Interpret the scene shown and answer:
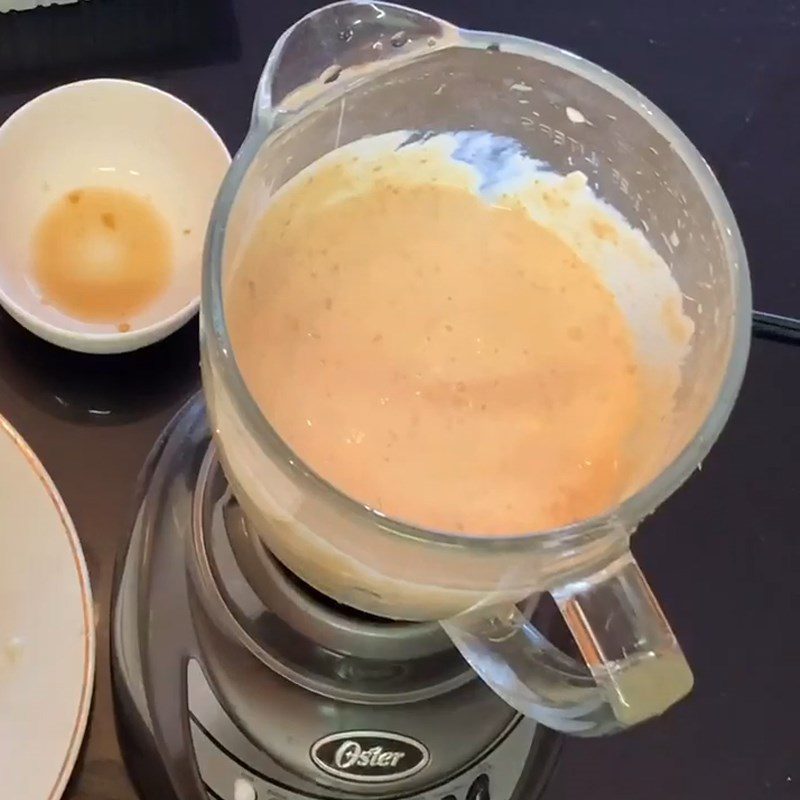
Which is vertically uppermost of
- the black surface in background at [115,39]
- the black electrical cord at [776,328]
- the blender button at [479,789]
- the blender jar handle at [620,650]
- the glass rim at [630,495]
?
the glass rim at [630,495]

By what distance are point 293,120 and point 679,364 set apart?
→ 0.56 ft

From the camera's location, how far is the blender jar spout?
458 mm

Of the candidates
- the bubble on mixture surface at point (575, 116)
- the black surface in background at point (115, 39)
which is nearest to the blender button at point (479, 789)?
the bubble on mixture surface at point (575, 116)

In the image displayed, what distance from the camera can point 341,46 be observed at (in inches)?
18.6

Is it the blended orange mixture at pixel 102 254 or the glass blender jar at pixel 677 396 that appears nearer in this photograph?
the glass blender jar at pixel 677 396

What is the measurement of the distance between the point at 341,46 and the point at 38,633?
0.34 m

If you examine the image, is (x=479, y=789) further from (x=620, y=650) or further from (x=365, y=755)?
(x=620, y=650)

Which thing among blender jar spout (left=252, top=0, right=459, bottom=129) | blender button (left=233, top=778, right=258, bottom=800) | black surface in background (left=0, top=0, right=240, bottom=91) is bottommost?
blender button (left=233, top=778, right=258, bottom=800)

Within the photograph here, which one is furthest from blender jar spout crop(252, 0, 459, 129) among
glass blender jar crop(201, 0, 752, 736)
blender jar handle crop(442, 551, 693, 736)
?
blender jar handle crop(442, 551, 693, 736)

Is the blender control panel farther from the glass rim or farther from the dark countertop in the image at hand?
the glass rim

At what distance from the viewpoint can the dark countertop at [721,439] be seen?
26.2 inches

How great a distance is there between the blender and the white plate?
3cm

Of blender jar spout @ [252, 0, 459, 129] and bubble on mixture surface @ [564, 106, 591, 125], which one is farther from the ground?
blender jar spout @ [252, 0, 459, 129]

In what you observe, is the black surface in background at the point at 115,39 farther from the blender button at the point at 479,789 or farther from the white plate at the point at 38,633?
the blender button at the point at 479,789
